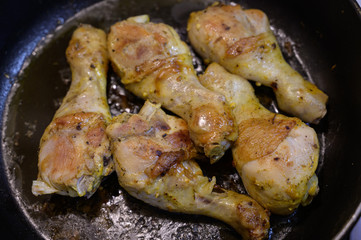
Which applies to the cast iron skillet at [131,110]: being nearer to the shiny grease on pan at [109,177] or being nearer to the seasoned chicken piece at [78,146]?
the shiny grease on pan at [109,177]

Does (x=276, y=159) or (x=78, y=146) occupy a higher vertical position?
(x=276, y=159)

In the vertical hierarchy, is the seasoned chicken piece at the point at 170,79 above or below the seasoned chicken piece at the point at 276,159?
above

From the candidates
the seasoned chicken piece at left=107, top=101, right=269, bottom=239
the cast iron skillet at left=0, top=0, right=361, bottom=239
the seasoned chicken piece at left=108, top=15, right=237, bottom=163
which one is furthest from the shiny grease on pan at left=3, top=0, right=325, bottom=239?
the seasoned chicken piece at left=108, top=15, right=237, bottom=163

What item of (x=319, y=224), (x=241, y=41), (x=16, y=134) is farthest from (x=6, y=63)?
(x=319, y=224)

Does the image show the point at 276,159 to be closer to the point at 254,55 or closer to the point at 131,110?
the point at 254,55

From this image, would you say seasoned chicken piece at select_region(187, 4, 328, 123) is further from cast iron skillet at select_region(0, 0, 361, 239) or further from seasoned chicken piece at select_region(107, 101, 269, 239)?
seasoned chicken piece at select_region(107, 101, 269, 239)

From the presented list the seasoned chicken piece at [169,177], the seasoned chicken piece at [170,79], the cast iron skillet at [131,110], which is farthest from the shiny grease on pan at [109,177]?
the seasoned chicken piece at [170,79]

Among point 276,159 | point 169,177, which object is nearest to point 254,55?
point 276,159
